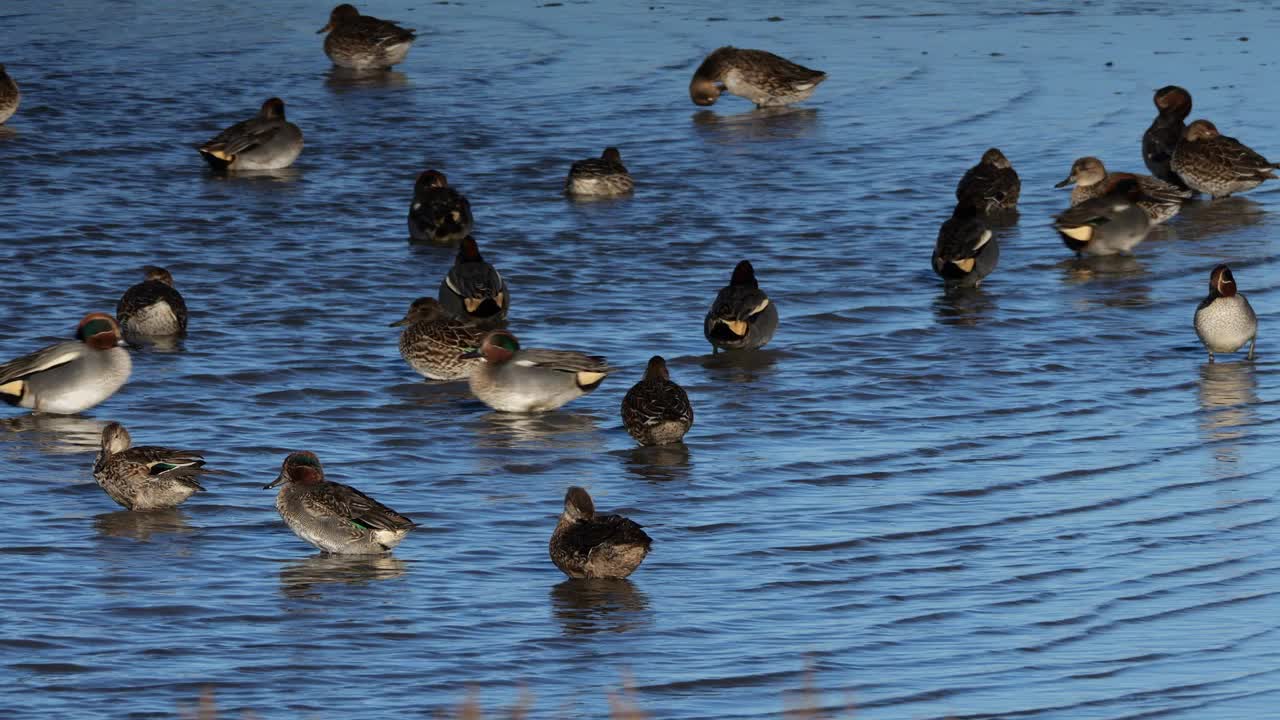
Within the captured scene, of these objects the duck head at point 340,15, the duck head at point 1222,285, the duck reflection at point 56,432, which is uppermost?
the duck head at point 340,15

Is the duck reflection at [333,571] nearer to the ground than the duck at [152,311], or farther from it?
nearer to the ground

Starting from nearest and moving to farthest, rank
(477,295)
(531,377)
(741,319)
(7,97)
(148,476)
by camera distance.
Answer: (148,476), (531,377), (741,319), (477,295), (7,97)

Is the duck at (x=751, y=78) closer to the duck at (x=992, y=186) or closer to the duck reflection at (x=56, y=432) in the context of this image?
the duck at (x=992, y=186)

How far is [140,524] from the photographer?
32.4 ft

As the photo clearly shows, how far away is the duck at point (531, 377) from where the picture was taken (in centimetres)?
1195

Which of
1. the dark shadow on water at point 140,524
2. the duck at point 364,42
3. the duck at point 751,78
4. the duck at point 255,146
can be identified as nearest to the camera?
the dark shadow on water at point 140,524

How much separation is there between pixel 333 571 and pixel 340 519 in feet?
0.72

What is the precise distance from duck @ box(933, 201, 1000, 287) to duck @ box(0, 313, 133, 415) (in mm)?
5828

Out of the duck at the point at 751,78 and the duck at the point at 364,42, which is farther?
the duck at the point at 364,42

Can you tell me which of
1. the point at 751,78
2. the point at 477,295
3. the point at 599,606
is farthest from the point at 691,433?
the point at 751,78

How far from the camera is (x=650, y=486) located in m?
10.7

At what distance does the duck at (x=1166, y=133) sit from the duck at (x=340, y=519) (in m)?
11.6

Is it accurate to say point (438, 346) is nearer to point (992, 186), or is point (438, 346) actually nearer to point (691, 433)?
point (691, 433)

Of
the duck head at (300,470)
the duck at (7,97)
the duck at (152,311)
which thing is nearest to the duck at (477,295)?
the duck at (152,311)
